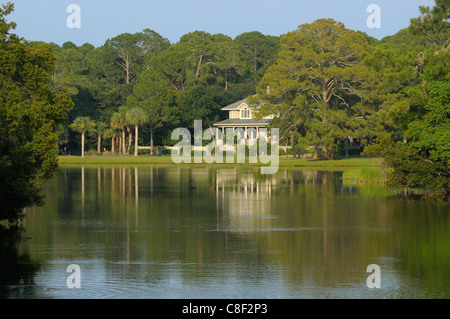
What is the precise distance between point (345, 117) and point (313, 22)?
14.0 metres

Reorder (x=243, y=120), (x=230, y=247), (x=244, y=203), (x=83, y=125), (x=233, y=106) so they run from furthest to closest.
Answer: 1. (x=233, y=106)
2. (x=243, y=120)
3. (x=83, y=125)
4. (x=244, y=203)
5. (x=230, y=247)

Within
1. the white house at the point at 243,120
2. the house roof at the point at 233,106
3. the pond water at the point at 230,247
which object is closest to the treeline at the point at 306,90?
the house roof at the point at 233,106

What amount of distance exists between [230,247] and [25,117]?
16.1m

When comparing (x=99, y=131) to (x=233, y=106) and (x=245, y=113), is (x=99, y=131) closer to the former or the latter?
(x=233, y=106)

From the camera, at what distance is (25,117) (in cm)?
3444

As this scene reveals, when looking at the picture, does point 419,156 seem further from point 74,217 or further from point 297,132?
point 297,132

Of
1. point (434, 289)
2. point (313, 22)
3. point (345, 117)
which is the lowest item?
point (434, 289)

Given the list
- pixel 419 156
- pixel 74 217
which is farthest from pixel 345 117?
pixel 74 217

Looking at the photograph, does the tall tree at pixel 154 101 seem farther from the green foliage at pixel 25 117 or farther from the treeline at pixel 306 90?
the green foliage at pixel 25 117

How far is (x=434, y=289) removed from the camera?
645 inches

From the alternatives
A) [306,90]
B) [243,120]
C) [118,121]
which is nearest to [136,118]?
[118,121]

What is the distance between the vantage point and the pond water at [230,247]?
1670cm

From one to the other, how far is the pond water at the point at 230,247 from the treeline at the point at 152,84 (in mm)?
69712

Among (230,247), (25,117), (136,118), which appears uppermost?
(136,118)
